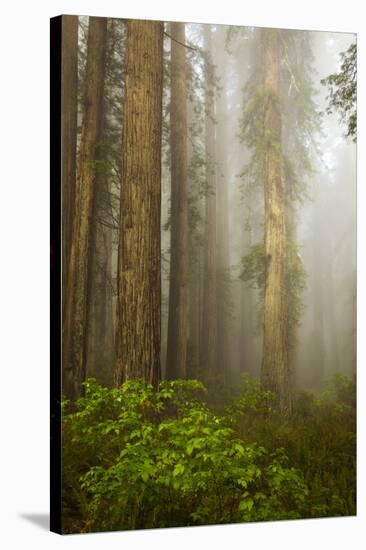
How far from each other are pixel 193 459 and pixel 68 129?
305 centimetres

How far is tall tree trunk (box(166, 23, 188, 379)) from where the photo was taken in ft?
28.4

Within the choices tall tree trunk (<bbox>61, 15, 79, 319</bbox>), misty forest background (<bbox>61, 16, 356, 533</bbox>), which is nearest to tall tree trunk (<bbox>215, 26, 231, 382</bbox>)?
misty forest background (<bbox>61, 16, 356, 533</bbox>)

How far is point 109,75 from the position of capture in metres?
8.58

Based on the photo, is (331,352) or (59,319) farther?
(331,352)

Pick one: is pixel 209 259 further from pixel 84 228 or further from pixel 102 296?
pixel 84 228

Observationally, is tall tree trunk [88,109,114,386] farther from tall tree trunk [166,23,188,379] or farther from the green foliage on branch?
the green foliage on branch

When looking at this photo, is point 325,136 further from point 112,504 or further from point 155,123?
point 112,504

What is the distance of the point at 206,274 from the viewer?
8789 mm

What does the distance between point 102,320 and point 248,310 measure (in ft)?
4.69

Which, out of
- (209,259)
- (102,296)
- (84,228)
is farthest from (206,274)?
(84,228)

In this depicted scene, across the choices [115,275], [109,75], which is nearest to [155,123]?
[109,75]

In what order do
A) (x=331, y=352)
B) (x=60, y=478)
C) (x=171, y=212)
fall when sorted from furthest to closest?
(x=331, y=352) → (x=171, y=212) → (x=60, y=478)

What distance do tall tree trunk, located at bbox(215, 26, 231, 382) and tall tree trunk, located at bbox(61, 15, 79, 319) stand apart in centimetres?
134

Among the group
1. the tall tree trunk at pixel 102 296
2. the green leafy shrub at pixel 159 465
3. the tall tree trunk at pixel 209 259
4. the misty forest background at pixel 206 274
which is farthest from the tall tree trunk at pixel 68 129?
the tall tree trunk at pixel 209 259
